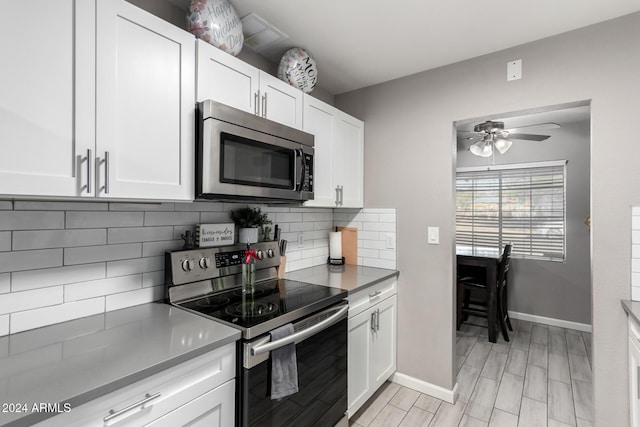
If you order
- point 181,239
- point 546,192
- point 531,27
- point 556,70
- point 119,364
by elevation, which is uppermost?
point 531,27

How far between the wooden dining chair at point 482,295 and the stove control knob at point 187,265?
299cm

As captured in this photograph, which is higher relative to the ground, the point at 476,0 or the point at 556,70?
the point at 476,0

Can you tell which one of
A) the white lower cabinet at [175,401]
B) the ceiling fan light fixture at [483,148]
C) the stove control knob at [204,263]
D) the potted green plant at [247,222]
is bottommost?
the white lower cabinet at [175,401]

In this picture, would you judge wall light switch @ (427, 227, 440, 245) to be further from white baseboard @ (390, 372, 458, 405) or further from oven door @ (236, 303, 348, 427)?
white baseboard @ (390, 372, 458, 405)

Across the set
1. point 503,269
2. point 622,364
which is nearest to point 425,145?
point 622,364

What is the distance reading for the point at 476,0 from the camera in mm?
1605

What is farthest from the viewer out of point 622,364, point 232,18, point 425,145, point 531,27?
point 425,145

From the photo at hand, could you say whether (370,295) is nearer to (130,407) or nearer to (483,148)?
(130,407)

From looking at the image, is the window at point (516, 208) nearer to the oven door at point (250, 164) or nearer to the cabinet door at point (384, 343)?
the cabinet door at point (384, 343)

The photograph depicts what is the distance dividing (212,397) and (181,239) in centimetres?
84

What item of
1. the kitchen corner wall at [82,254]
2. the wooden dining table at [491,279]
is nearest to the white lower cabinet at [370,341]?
the kitchen corner wall at [82,254]

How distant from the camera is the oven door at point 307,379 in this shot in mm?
1249

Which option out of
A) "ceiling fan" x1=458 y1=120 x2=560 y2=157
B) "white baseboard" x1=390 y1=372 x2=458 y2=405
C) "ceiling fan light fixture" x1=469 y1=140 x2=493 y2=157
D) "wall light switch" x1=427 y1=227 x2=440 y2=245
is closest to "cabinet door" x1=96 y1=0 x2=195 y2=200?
"wall light switch" x1=427 y1=227 x2=440 y2=245

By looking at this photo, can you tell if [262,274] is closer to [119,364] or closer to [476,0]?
[119,364]
